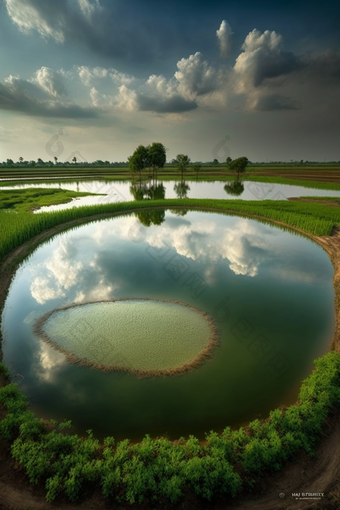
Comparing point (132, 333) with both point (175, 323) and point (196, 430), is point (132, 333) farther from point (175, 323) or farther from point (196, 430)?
point (196, 430)

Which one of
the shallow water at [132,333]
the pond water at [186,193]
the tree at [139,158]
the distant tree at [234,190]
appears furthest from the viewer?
the tree at [139,158]

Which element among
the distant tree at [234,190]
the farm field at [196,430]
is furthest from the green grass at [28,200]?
the distant tree at [234,190]

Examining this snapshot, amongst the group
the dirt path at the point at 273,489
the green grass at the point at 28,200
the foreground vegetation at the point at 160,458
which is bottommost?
the dirt path at the point at 273,489

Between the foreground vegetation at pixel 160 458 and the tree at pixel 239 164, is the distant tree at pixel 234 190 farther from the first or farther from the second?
the foreground vegetation at pixel 160 458

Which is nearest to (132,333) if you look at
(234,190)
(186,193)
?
(186,193)

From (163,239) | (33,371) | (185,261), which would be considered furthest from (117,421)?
(163,239)

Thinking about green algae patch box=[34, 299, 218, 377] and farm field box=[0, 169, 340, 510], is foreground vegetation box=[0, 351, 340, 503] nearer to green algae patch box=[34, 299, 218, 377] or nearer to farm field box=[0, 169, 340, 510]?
farm field box=[0, 169, 340, 510]

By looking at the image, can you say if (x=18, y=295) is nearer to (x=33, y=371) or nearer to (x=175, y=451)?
(x=33, y=371)
